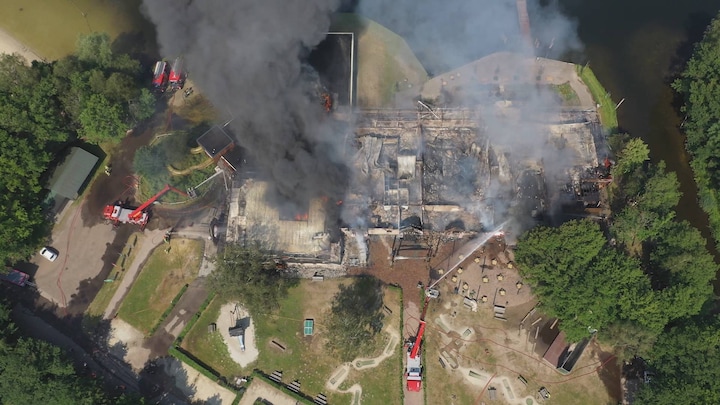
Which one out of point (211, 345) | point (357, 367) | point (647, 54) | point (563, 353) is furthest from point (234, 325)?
point (647, 54)

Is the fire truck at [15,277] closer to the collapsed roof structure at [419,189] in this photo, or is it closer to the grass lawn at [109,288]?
the grass lawn at [109,288]

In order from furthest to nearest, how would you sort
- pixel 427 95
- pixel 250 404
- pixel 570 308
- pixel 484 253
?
1. pixel 427 95
2. pixel 484 253
3. pixel 250 404
4. pixel 570 308

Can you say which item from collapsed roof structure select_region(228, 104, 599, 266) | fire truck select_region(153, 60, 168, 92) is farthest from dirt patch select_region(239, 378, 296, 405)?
fire truck select_region(153, 60, 168, 92)

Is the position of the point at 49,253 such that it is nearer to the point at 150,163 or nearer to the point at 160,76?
the point at 150,163

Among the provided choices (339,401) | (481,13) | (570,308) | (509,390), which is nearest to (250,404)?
(339,401)

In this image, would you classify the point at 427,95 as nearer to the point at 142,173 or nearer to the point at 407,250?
the point at 407,250

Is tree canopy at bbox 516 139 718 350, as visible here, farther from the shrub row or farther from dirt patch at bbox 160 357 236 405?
dirt patch at bbox 160 357 236 405

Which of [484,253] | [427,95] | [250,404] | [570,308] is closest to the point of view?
[570,308]
